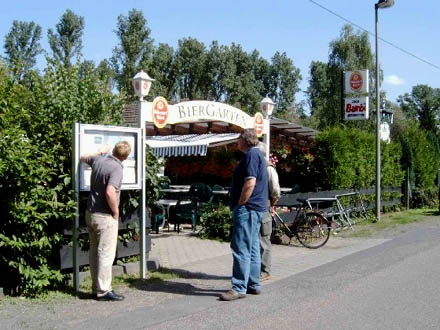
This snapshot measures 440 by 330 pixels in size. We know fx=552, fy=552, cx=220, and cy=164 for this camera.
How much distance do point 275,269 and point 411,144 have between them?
47.0ft

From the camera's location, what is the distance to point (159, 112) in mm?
8555

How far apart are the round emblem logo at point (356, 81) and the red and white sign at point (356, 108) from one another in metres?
0.42

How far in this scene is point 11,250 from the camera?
624 centimetres

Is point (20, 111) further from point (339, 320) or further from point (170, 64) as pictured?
point (170, 64)

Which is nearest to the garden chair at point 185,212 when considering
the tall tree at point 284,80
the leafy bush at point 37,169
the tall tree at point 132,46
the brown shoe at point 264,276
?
the brown shoe at point 264,276

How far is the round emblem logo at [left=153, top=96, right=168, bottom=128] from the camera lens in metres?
8.45

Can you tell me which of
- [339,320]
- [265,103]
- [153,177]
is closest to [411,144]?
[265,103]

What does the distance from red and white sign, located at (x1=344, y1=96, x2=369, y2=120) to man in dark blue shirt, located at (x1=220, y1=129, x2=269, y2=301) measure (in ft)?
35.4

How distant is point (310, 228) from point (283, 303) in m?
4.61

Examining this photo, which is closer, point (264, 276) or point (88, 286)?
point (88, 286)

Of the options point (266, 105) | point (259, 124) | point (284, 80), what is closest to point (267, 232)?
point (259, 124)

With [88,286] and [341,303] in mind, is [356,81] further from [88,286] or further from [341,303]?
[88,286]

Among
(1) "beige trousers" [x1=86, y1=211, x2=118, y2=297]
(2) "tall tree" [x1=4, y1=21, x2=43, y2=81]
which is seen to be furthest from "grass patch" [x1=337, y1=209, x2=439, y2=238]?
(2) "tall tree" [x1=4, y1=21, x2=43, y2=81]

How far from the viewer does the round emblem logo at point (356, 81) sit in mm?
17047
